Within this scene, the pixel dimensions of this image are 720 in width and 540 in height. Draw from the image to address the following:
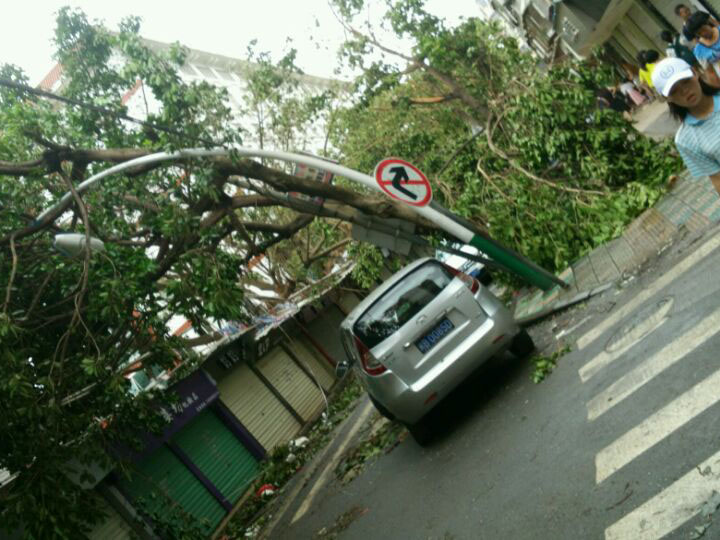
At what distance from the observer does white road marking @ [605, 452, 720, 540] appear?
391 cm

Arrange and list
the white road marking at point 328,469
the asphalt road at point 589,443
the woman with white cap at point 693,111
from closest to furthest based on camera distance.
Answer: the woman with white cap at point 693,111, the asphalt road at point 589,443, the white road marking at point 328,469

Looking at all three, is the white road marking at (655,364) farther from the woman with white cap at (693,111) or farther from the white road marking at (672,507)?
the woman with white cap at (693,111)

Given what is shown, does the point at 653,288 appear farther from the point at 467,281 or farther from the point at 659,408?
the point at 659,408

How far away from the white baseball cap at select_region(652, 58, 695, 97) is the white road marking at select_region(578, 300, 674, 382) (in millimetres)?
3320

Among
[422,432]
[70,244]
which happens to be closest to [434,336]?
[422,432]

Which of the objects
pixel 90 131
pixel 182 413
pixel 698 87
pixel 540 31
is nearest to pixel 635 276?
pixel 698 87

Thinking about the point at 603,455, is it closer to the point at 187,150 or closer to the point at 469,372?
the point at 469,372

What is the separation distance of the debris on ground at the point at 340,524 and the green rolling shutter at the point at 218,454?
9020 millimetres

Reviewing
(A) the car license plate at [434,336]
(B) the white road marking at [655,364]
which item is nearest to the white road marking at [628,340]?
(B) the white road marking at [655,364]

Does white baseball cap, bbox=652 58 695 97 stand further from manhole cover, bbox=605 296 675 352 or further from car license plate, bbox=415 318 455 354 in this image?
car license plate, bbox=415 318 455 354

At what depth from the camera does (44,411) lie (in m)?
7.38

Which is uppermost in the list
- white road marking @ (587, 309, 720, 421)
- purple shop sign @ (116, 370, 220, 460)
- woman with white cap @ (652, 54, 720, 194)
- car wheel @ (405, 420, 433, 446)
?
purple shop sign @ (116, 370, 220, 460)

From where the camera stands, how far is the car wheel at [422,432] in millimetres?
8773

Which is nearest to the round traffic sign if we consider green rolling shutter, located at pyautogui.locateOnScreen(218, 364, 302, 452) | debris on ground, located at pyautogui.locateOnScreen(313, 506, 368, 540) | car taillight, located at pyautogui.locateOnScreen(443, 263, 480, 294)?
car taillight, located at pyautogui.locateOnScreen(443, 263, 480, 294)
